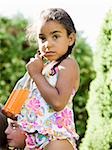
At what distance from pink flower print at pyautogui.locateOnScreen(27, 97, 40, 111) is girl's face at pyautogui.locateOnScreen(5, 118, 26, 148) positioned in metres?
0.17

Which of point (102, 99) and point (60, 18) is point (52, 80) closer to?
point (60, 18)

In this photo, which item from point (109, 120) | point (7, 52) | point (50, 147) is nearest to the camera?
point (50, 147)

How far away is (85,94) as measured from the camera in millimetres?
12680

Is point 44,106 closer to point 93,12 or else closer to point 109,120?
point 109,120

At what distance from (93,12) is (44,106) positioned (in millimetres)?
9593

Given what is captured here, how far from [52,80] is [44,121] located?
28 cm

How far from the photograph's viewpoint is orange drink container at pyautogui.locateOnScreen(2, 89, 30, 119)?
458 cm

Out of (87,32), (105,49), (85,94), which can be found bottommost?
(85,94)

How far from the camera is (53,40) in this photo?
4473 millimetres

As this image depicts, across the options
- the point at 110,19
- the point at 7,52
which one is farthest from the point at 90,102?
the point at 7,52

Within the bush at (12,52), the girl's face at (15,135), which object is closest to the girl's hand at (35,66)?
Result: the girl's face at (15,135)

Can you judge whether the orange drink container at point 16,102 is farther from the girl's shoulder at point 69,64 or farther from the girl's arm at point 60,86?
the girl's shoulder at point 69,64

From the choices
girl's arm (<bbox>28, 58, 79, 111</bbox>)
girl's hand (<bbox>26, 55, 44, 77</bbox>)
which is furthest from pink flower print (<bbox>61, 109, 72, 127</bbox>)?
girl's hand (<bbox>26, 55, 44, 77</bbox>)

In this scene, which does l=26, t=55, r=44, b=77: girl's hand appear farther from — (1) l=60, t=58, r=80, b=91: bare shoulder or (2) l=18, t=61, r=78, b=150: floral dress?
(1) l=60, t=58, r=80, b=91: bare shoulder
